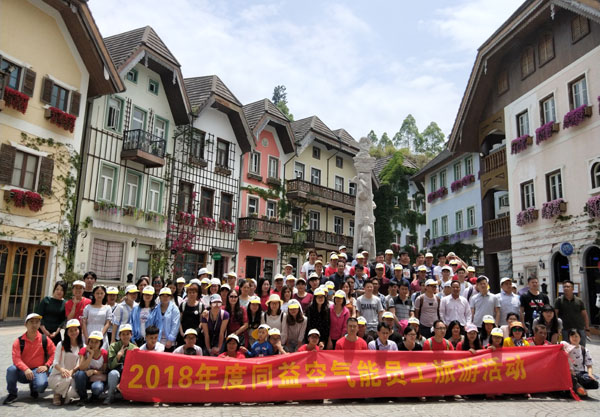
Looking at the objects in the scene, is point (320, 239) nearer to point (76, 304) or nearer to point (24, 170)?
point (24, 170)

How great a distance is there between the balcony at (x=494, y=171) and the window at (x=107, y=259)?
18.2 metres

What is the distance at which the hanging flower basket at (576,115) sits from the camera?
60.3 ft

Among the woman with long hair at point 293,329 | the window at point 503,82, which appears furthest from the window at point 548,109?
the woman with long hair at point 293,329

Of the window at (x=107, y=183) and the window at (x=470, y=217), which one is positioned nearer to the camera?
the window at (x=107, y=183)

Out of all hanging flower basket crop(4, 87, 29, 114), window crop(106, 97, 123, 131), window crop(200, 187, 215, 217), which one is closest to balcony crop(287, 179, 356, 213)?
window crop(200, 187, 215, 217)

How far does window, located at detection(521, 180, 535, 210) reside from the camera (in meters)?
22.0

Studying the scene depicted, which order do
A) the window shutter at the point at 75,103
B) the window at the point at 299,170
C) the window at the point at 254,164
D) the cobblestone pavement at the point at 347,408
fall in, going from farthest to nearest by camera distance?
1. the window at the point at 299,170
2. the window at the point at 254,164
3. the window shutter at the point at 75,103
4. the cobblestone pavement at the point at 347,408

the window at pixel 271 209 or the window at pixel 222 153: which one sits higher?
the window at pixel 222 153

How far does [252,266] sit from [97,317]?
69.4 ft

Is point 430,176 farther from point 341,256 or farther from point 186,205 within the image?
point 341,256

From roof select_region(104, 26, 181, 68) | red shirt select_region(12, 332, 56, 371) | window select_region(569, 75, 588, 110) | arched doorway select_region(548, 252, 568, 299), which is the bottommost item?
red shirt select_region(12, 332, 56, 371)

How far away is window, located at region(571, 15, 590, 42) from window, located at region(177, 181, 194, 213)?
19.0 metres

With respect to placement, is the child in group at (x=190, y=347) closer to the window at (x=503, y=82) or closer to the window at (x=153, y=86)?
the window at (x=153, y=86)

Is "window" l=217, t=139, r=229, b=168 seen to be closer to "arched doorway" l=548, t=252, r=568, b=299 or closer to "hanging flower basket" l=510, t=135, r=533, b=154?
"hanging flower basket" l=510, t=135, r=533, b=154
